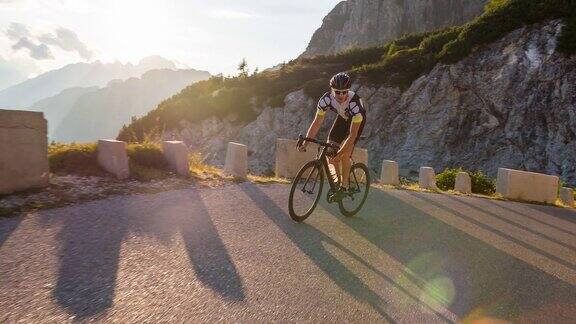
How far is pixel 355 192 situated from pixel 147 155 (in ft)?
13.8

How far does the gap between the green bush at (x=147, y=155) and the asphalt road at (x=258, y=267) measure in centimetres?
168

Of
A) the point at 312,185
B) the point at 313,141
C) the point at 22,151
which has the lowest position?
the point at 312,185

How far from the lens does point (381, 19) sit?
9125 cm

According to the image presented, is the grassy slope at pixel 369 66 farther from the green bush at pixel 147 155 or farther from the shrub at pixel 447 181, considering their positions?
the shrub at pixel 447 181

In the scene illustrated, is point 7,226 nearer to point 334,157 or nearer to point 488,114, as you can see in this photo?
point 334,157

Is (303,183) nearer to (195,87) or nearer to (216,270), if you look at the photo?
(216,270)

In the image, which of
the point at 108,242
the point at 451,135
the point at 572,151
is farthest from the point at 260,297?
the point at 451,135

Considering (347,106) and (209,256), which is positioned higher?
(347,106)

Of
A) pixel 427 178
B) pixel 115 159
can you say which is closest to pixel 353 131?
pixel 115 159

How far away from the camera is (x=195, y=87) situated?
56.7m

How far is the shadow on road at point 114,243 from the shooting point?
322cm

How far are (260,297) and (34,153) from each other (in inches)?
175

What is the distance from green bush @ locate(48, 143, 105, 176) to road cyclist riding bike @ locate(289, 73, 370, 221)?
363 centimetres

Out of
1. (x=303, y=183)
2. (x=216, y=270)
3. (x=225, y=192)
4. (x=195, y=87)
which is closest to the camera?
(x=216, y=270)
